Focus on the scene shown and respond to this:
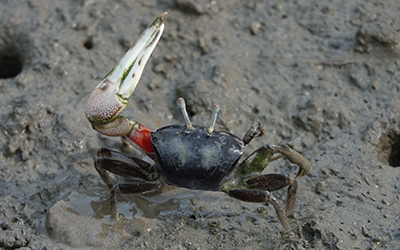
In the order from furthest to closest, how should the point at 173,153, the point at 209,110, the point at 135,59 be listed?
the point at 209,110 → the point at 173,153 → the point at 135,59

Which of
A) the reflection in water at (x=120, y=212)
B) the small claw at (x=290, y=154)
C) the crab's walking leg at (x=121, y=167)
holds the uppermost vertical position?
the small claw at (x=290, y=154)

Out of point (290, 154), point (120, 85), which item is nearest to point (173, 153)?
point (120, 85)

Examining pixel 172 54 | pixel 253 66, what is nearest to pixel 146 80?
pixel 172 54

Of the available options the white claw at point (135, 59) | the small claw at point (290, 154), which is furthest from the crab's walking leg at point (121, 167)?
the small claw at point (290, 154)

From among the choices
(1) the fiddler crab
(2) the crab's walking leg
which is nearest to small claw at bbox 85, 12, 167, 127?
(1) the fiddler crab

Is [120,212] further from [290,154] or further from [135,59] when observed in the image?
[290,154]

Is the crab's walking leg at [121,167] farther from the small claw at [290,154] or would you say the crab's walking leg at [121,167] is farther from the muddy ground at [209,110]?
the small claw at [290,154]
